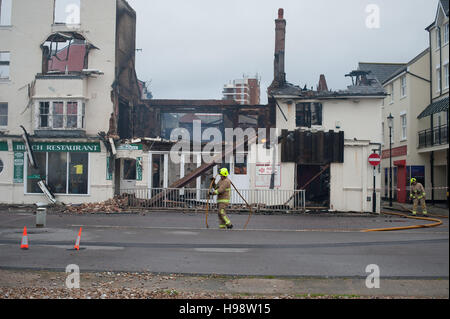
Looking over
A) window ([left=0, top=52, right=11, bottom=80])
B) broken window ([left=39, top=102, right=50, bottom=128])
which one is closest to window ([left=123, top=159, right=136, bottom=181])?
broken window ([left=39, top=102, right=50, bottom=128])

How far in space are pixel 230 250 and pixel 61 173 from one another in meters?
16.8

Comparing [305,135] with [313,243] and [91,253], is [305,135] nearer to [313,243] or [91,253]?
[313,243]

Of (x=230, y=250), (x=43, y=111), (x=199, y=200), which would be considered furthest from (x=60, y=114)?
(x=230, y=250)

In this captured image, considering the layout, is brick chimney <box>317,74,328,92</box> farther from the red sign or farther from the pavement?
the pavement

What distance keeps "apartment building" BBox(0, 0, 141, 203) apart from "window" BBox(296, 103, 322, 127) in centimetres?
929

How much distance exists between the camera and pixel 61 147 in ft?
79.3

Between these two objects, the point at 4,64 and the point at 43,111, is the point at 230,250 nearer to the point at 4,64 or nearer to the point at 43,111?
the point at 43,111

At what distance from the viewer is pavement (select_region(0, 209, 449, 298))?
700 cm

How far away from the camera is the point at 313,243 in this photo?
37.9ft

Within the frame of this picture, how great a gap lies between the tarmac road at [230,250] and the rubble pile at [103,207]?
5.34m

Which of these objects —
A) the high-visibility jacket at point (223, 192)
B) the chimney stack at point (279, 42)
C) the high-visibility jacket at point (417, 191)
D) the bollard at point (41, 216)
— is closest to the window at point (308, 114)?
the chimney stack at point (279, 42)

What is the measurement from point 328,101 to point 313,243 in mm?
13062

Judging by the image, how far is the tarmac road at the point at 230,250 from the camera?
27.1 feet

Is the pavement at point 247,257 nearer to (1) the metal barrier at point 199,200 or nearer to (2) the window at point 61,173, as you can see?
(1) the metal barrier at point 199,200
